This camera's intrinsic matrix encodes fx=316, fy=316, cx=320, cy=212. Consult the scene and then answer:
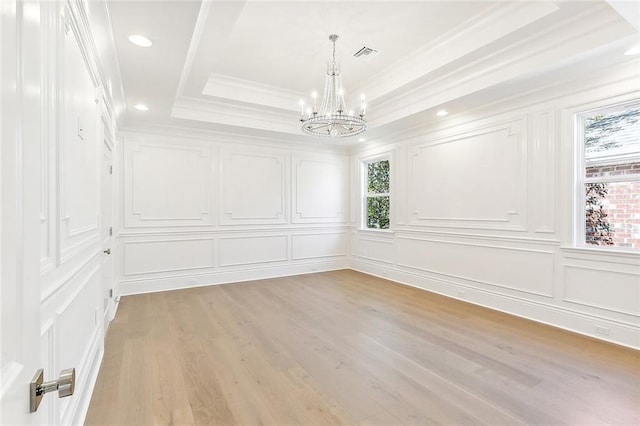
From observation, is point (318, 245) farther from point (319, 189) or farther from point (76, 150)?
point (76, 150)

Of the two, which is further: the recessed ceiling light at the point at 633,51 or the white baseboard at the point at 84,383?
the recessed ceiling light at the point at 633,51

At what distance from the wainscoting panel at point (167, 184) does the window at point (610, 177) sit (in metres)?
5.06

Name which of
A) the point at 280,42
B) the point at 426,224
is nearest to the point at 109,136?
the point at 280,42

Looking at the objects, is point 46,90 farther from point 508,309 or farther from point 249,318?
point 508,309

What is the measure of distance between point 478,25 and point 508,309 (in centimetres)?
319

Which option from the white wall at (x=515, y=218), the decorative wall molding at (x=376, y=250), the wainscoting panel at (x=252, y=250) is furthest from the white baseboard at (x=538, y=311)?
the wainscoting panel at (x=252, y=250)

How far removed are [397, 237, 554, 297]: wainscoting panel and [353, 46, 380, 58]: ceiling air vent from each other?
277 cm

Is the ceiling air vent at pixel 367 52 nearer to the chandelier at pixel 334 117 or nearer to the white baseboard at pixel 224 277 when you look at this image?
the chandelier at pixel 334 117

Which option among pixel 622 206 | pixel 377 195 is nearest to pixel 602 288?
pixel 622 206

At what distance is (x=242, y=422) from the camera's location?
6.25ft

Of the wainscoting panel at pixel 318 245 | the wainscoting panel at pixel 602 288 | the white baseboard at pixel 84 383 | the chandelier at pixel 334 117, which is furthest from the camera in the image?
the wainscoting panel at pixel 318 245

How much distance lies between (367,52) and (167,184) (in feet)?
11.7

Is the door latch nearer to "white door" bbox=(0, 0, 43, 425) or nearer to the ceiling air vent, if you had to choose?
"white door" bbox=(0, 0, 43, 425)

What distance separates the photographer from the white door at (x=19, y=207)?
0.51m
